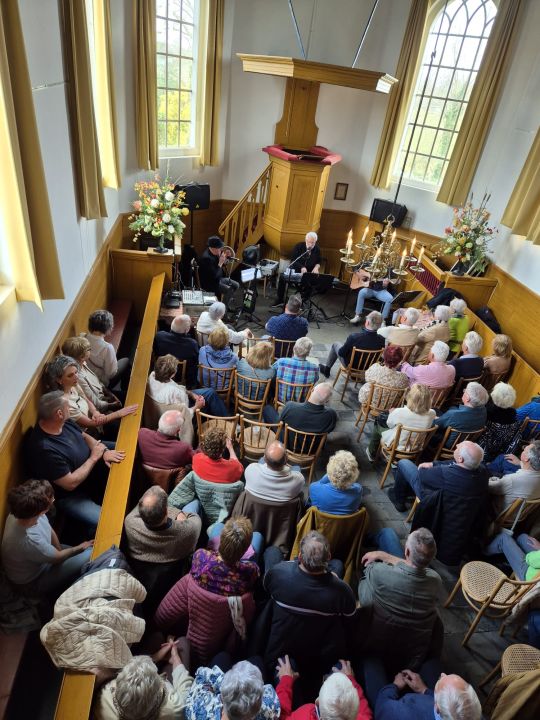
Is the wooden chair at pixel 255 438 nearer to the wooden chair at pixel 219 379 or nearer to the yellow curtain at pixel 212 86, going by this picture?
the wooden chair at pixel 219 379

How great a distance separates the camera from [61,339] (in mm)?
3354

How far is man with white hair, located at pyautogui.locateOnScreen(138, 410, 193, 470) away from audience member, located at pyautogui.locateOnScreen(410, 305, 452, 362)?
10.4 feet

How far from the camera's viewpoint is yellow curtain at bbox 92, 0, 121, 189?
14.2 ft

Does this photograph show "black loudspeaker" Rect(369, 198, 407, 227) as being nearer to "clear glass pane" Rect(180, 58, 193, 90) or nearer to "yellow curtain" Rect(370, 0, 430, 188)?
"yellow curtain" Rect(370, 0, 430, 188)

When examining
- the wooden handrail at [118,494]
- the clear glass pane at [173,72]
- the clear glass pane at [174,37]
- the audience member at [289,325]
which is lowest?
the audience member at [289,325]

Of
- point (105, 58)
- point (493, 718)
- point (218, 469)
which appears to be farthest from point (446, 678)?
point (105, 58)

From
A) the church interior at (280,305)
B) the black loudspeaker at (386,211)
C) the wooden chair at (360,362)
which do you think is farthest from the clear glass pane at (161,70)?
the wooden chair at (360,362)

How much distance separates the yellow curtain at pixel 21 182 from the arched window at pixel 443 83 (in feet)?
21.3

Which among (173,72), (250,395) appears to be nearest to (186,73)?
(173,72)

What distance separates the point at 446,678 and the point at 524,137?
22.1 ft

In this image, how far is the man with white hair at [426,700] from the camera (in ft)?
5.52

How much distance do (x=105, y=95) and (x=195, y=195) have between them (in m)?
2.45

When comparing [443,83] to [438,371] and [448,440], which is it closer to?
[438,371]

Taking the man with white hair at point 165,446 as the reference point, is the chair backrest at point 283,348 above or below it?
below
